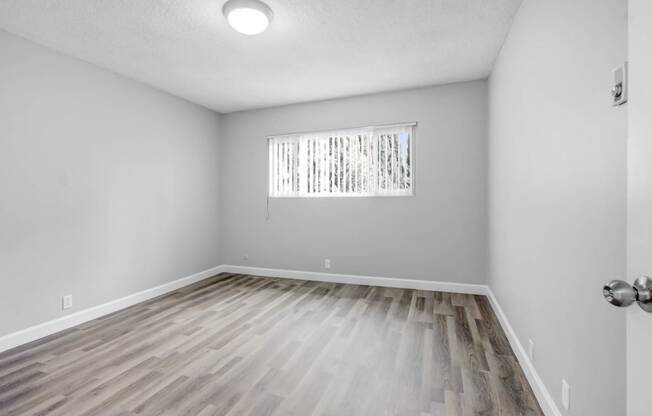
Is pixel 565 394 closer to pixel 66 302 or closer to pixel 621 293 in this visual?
pixel 621 293

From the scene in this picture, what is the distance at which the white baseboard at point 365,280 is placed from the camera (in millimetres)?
3725

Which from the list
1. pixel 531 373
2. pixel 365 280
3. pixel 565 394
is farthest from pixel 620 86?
pixel 365 280

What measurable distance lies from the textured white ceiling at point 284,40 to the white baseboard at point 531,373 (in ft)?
8.23

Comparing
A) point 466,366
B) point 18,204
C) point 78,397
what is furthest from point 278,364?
point 18,204

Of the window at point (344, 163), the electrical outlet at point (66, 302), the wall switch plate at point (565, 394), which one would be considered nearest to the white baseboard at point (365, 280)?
the window at point (344, 163)

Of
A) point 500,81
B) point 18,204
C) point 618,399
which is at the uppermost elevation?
point 500,81

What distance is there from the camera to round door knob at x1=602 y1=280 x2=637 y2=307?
59cm

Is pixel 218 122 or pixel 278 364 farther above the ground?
pixel 218 122

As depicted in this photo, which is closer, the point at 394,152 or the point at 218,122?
the point at 394,152

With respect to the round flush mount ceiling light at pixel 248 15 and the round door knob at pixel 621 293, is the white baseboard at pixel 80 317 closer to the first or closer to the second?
the round flush mount ceiling light at pixel 248 15

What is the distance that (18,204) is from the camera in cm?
250

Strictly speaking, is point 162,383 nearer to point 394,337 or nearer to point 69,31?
point 394,337

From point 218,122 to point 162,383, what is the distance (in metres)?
4.01

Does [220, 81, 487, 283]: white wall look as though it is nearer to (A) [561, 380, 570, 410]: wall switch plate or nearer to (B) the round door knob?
(A) [561, 380, 570, 410]: wall switch plate
